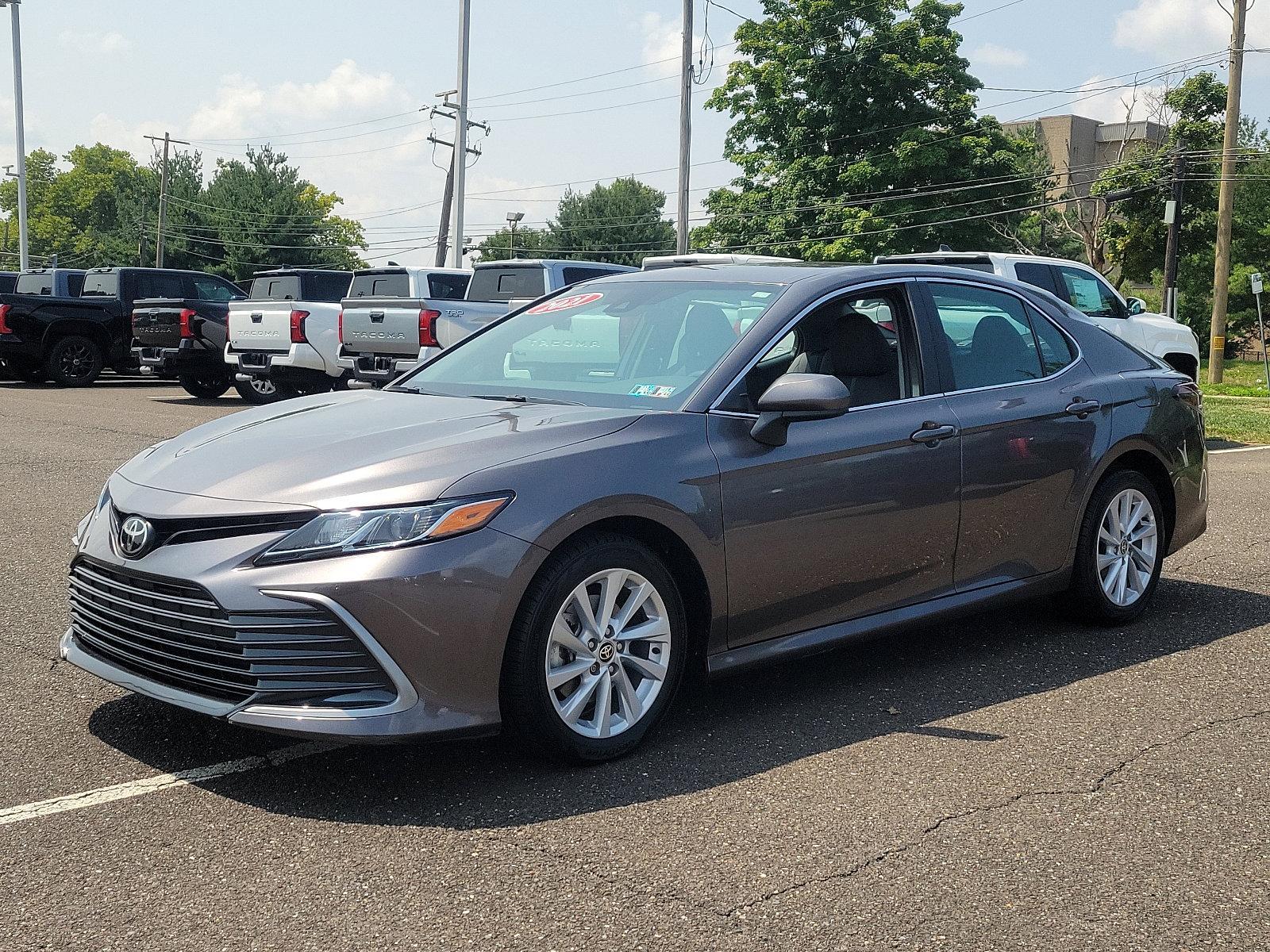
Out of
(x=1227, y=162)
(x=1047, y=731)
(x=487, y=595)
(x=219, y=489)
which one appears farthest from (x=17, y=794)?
(x=1227, y=162)

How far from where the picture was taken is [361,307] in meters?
16.7

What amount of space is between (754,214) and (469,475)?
142ft

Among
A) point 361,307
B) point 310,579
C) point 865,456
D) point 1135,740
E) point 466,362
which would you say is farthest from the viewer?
point 361,307

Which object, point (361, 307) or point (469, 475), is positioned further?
point (361, 307)

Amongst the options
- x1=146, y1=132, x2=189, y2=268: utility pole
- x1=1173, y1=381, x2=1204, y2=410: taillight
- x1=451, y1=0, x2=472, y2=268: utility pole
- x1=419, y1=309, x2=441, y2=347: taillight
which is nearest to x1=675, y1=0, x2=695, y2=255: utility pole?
x1=451, y1=0, x2=472, y2=268: utility pole

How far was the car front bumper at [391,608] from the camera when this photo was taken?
3.67m

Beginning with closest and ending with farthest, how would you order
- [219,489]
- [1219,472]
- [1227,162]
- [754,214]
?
[219,489] < [1219,472] < [1227,162] < [754,214]

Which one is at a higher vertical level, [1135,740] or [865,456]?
[865,456]

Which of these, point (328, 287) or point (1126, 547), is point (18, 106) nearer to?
point (328, 287)

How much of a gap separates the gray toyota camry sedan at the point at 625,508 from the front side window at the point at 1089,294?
9.07m

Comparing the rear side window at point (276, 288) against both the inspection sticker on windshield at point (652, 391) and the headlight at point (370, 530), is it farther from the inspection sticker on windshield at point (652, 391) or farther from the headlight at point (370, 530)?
the headlight at point (370, 530)

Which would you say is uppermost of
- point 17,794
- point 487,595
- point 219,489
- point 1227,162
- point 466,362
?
point 1227,162

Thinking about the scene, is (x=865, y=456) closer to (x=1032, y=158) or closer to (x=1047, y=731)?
(x=1047, y=731)

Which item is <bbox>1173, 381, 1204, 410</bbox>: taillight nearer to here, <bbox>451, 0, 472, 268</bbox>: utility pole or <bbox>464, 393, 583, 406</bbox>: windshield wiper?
<bbox>464, 393, 583, 406</bbox>: windshield wiper
